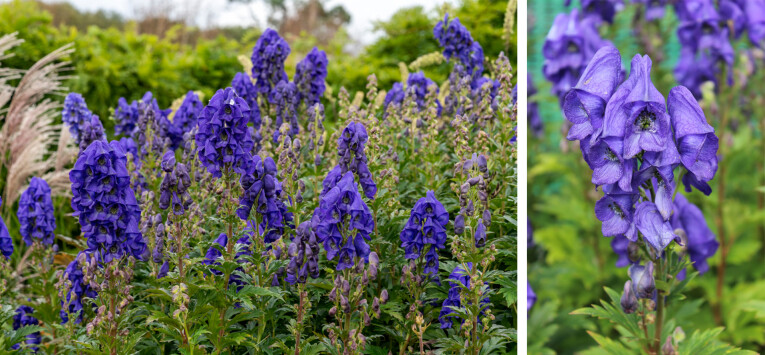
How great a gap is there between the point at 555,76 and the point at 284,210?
1243 mm

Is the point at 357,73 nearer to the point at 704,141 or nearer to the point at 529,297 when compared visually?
the point at 529,297

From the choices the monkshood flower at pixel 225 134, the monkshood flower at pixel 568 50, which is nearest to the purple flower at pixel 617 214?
the monkshood flower at pixel 568 50

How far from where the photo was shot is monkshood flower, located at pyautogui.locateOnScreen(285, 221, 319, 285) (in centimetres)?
208

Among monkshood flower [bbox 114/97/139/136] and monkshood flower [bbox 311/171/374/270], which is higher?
monkshood flower [bbox 114/97/139/136]

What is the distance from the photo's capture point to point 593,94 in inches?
59.7

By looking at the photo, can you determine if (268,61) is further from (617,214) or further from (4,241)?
(617,214)

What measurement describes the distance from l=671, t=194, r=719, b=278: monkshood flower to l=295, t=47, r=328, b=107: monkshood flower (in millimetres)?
2283

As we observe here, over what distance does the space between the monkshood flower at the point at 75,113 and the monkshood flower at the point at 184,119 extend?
2.10 ft

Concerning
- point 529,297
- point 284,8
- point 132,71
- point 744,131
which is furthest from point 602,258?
point 284,8

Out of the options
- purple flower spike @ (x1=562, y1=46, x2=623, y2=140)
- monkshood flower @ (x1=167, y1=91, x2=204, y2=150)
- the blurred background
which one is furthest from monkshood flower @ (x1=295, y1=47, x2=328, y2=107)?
purple flower spike @ (x1=562, y1=46, x2=623, y2=140)

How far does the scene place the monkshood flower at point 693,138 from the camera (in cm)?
147

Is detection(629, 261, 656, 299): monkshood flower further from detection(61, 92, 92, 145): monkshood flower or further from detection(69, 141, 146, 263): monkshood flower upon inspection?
detection(61, 92, 92, 145): monkshood flower

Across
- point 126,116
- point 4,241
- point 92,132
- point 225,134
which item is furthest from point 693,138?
point 126,116

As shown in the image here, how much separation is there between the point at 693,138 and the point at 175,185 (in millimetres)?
1682
